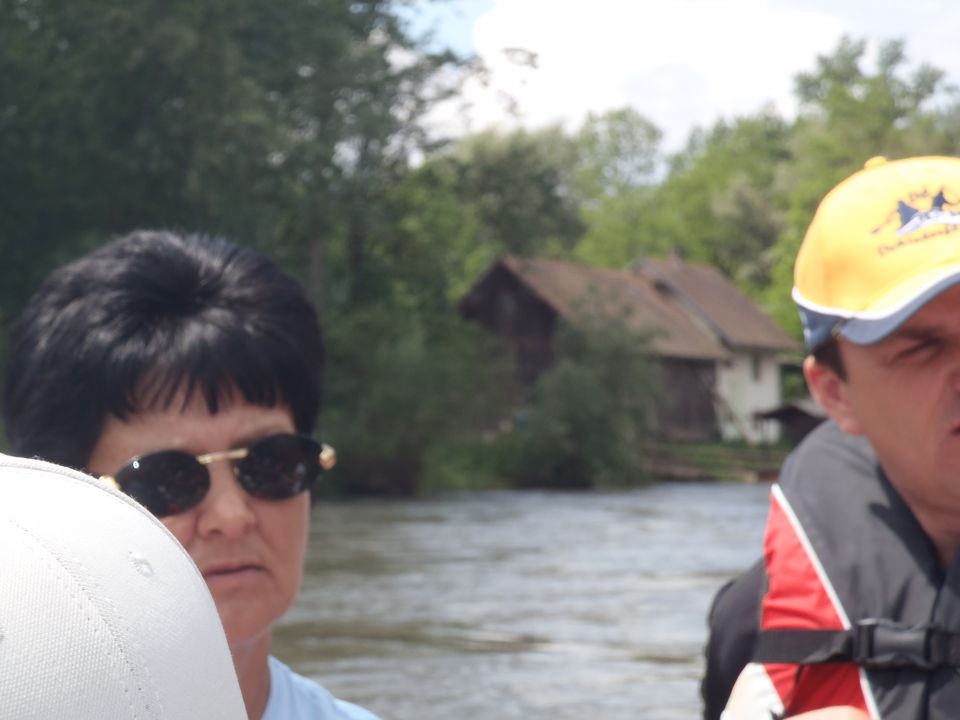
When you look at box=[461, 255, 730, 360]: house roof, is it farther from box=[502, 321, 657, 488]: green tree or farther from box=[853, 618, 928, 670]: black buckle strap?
box=[853, 618, 928, 670]: black buckle strap

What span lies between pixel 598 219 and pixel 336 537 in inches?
2367

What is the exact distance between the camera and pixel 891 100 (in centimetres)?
5769

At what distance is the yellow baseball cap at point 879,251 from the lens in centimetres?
164

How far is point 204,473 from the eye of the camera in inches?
82.3

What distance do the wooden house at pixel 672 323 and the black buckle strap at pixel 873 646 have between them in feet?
127

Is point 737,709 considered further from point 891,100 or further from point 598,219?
point 598,219

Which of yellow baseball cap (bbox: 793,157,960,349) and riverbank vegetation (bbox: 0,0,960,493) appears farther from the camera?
riverbank vegetation (bbox: 0,0,960,493)

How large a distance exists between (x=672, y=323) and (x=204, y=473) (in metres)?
51.9

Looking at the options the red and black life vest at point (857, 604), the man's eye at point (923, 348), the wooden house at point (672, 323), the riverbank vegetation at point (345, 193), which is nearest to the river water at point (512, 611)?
the riverbank vegetation at point (345, 193)

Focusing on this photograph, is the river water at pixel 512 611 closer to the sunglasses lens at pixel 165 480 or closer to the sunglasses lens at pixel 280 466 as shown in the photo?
the sunglasses lens at pixel 280 466

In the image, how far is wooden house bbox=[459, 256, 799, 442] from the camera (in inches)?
1838

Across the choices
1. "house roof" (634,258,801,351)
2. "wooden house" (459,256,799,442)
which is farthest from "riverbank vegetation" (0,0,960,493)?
"house roof" (634,258,801,351)

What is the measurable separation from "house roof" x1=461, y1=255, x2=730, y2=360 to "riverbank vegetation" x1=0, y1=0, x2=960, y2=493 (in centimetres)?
175

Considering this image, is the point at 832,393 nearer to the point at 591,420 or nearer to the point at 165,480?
the point at 165,480
